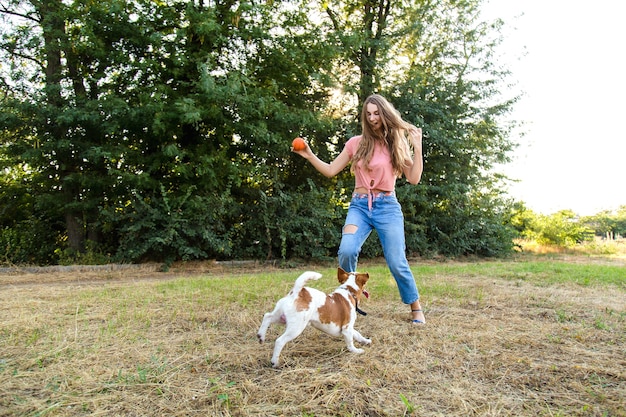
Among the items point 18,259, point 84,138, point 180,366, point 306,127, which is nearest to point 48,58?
point 84,138

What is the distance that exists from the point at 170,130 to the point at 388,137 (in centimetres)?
567

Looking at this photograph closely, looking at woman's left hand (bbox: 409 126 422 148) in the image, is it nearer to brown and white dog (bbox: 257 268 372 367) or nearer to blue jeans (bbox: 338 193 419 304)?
blue jeans (bbox: 338 193 419 304)

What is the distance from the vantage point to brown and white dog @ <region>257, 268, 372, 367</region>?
2727mm

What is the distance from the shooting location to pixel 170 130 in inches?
326

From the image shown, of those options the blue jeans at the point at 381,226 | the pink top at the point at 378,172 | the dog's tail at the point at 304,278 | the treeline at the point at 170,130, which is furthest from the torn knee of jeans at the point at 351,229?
the treeline at the point at 170,130

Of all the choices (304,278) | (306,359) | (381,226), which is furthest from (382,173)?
(306,359)

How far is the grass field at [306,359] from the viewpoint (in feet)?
7.45

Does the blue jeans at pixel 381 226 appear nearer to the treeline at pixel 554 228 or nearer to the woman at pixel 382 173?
the woman at pixel 382 173

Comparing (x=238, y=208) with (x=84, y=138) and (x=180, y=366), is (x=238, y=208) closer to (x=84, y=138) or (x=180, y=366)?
(x=84, y=138)

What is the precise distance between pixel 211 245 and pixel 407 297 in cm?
537

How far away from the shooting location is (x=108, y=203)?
28.3 feet

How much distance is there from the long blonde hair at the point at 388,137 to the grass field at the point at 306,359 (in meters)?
1.42

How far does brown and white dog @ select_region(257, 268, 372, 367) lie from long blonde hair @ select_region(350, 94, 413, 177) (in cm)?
117

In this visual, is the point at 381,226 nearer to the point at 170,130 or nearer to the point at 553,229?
the point at 170,130
